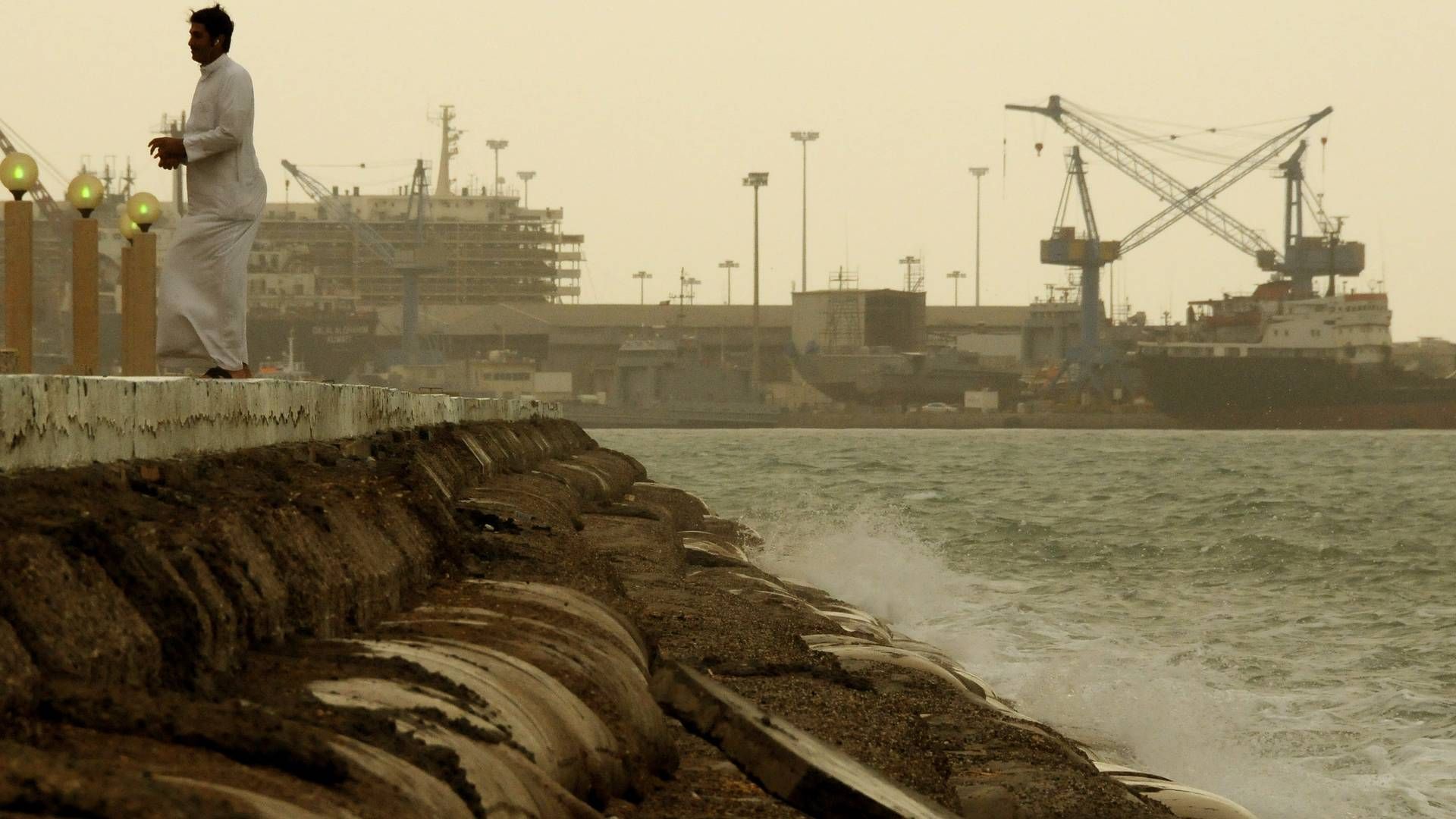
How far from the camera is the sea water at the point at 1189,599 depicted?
10047 millimetres

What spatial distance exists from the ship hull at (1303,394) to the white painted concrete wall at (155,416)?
84988mm

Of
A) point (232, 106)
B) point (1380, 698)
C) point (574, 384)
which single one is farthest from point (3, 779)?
point (574, 384)

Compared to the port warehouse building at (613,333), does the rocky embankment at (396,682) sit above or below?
below

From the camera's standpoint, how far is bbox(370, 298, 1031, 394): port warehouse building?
110750 millimetres

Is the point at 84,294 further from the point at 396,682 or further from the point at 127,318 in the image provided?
the point at 396,682

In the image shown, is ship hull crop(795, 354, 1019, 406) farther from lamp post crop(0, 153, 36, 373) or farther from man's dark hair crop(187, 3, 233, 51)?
man's dark hair crop(187, 3, 233, 51)

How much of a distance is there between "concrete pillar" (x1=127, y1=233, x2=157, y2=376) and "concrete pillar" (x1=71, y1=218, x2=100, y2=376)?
688mm

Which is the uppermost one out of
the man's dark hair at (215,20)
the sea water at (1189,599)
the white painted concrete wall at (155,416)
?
the man's dark hair at (215,20)

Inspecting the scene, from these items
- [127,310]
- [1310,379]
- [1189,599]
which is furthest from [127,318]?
[1310,379]

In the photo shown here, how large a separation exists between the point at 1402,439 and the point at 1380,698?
2718 inches

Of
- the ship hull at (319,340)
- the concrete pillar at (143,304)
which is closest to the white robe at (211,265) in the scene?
the concrete pillar at (143,304)

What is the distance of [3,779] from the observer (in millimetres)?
2027

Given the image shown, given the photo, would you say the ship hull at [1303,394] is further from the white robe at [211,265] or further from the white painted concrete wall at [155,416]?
the white painted concrete wall at [155,416]

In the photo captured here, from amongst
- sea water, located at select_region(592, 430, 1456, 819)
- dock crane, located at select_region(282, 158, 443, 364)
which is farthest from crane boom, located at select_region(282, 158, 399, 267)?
sea water, located at select_region(592, 430, 1456, 819)
